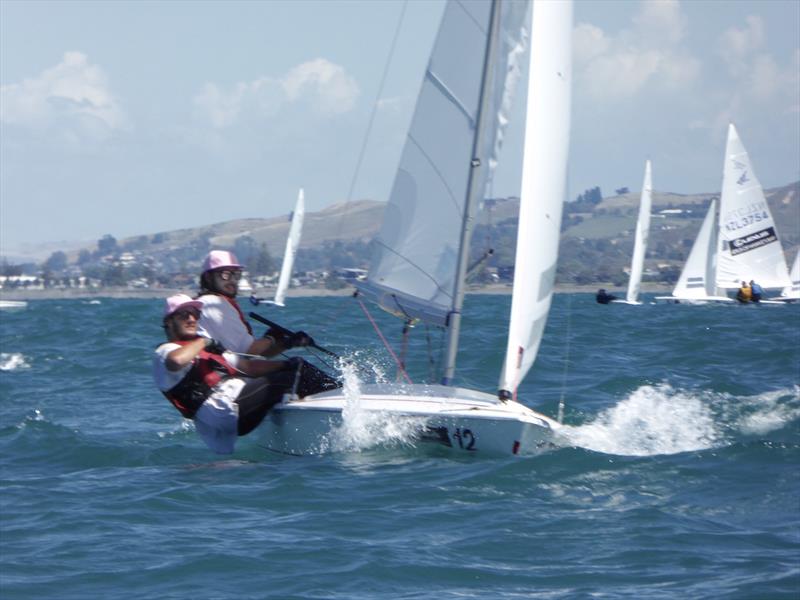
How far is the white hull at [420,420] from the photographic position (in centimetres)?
778

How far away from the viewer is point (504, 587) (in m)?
5.22

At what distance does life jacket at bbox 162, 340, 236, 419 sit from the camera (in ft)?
26.3

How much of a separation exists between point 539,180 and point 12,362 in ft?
36.1

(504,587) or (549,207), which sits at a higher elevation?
(549,207)

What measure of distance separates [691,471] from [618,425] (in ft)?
5.91

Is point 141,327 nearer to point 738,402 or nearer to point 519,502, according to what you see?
point 738,402

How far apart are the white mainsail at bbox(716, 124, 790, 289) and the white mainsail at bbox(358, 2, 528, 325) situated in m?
26.4

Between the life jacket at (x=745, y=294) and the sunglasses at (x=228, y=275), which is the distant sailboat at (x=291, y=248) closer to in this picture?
the life jacket at (x=745, y=294)

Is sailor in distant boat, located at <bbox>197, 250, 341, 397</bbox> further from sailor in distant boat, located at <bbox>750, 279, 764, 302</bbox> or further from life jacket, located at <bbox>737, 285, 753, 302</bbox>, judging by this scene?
sailor in distant boat, located at <bbox>750, 279, 764, 302</bbox>

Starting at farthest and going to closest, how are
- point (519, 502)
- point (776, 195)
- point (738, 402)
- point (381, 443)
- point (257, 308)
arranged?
point (776, 195)
point (257, 308)
point (738, 402)
point (381, 443)
point (519, 502)

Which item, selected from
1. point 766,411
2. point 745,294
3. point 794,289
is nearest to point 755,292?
point 745,294

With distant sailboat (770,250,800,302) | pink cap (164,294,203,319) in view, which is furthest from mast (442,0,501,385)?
distant sailboat (770,250,800,302)

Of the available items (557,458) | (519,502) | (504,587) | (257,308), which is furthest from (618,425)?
(257,308)

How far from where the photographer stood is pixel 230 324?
27.9 ft
